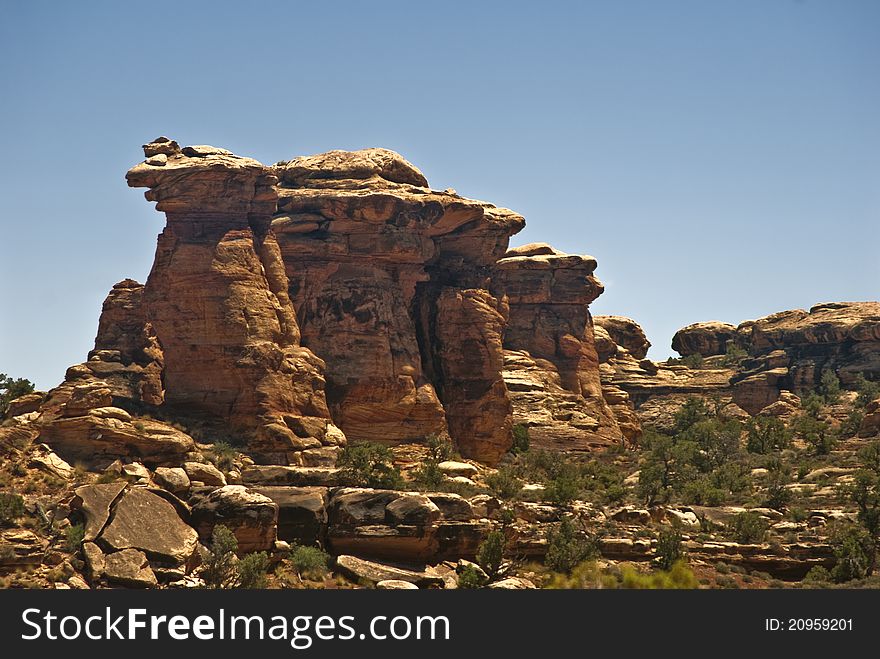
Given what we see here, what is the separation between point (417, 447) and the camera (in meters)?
83.4

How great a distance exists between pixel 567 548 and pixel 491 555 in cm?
350

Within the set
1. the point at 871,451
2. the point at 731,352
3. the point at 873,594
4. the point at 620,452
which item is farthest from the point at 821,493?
the point at 731,352

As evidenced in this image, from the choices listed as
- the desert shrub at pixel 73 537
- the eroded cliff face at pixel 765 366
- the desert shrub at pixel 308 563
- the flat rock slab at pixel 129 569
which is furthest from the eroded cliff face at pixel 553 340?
the desert shrub at pixel 73 537

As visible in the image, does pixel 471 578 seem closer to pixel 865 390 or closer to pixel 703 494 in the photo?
pixel 703 494

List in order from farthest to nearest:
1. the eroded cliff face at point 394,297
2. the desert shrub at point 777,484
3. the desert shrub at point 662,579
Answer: the eroded cliff face at point 394,297 → the desert shrub at point 777,484 → the desert shrub at point 662,579

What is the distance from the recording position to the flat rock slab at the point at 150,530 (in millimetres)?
62125

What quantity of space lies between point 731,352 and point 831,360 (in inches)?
450

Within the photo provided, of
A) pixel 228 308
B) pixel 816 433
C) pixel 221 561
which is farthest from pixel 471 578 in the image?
pixel 816 433

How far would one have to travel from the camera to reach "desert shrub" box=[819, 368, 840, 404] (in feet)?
373

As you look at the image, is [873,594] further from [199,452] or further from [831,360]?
[831,360]

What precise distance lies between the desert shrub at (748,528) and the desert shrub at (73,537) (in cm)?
2901

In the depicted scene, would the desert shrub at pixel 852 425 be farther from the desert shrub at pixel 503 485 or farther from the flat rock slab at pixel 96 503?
the flat rock slab at pixel 96 503

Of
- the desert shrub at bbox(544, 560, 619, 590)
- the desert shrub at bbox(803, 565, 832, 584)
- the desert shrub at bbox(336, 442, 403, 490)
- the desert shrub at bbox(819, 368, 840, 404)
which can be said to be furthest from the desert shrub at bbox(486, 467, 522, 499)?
the desert shrub at bbox(819, 368, 840, 404)

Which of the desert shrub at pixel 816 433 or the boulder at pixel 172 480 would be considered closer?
the boulder at pixel 172 480
